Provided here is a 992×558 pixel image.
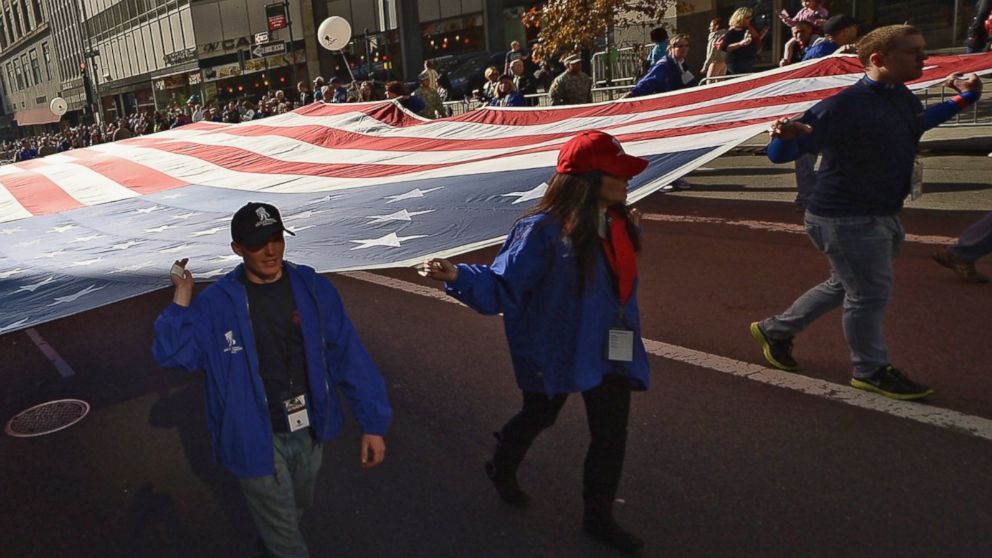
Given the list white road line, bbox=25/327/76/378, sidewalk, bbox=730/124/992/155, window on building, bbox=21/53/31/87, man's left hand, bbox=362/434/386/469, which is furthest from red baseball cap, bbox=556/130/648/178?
window on building, bbox=21/53/31/87

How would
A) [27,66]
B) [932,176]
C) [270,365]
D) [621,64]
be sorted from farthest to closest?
1. [27,66]
2. [621,64]
3. [932,176]
4. [270,365]

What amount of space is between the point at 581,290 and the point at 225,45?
47.6 metres

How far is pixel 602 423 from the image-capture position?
3.03 m

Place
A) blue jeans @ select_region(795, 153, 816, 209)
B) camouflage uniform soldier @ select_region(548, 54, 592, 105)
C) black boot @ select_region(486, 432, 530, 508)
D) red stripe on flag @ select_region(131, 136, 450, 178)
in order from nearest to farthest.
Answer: black boot @ select_region(486, 432, 530, 508)
red stripe on flag @ select_region(131, 136, 450, 178)
blue jeans @ select_region(795, 153, 816, 209)
camouflage uniform soldier @ select_region(548, 54, 592, 105)

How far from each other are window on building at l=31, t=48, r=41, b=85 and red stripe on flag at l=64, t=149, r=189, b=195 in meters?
81.3

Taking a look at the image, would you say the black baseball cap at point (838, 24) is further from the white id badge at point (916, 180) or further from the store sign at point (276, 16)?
the store sign at point (276, 16)

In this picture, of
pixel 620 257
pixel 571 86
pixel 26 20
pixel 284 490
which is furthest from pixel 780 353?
pixel 26 20

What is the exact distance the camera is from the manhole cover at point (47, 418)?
4.96 metres

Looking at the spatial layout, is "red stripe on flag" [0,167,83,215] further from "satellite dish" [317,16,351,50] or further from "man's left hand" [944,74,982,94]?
"satellite dish" [317,16,351,50]

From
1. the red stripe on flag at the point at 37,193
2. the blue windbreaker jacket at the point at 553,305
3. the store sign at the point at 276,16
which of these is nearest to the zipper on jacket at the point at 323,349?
the blue windbreaker jacket at the point at 553,305

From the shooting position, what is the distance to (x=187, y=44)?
1823 inches

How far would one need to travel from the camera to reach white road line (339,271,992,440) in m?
3.95

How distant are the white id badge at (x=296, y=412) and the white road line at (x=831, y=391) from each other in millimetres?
2989

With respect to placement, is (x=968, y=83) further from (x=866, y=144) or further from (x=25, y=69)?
(x=25, y=69)
